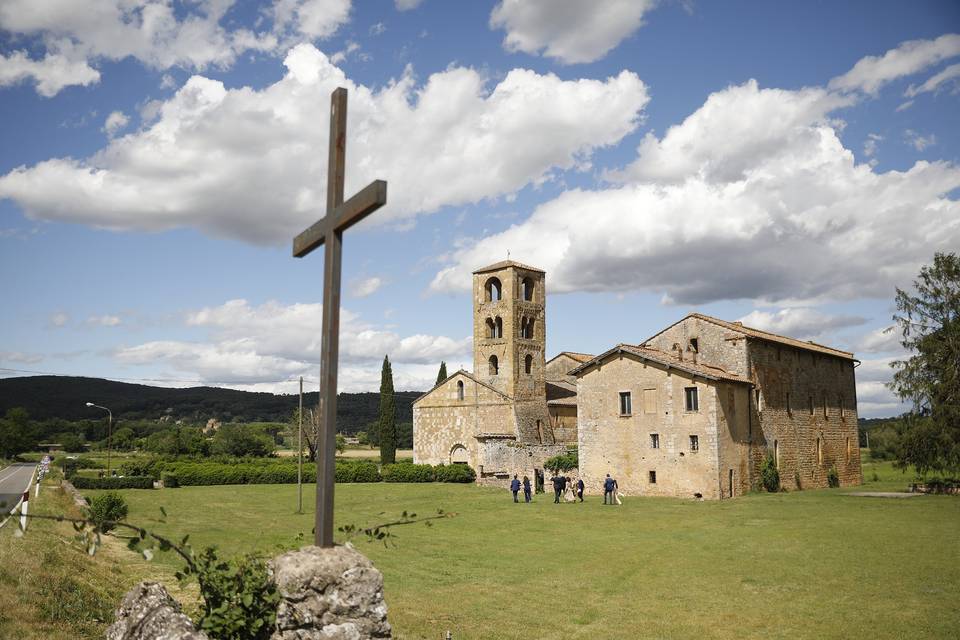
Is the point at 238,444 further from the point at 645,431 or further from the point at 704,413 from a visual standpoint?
the point at 704,413

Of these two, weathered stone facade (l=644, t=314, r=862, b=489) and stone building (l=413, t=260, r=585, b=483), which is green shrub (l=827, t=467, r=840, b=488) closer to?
weathered stone facade (l=644, t=314, r=862, b=489)

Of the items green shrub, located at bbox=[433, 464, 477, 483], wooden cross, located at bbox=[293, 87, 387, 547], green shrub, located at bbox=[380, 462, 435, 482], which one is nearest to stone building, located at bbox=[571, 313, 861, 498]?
green shrub, located at bbox=[433, 464, 477, 483]

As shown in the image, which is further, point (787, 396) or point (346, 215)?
point (787, 396)

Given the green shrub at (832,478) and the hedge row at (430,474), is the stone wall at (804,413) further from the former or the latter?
the hedge row at (430,474)

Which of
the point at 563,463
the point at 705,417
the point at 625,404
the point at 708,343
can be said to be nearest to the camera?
the point at 705,417

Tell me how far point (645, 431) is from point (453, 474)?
18.6 meters

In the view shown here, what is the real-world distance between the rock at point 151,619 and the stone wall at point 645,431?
1173 inches

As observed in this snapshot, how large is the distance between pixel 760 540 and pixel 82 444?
108852mm

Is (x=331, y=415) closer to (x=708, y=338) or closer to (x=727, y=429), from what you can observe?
(x=727, y=429)

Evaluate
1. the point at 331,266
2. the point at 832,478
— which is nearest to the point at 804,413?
the point at 832,478

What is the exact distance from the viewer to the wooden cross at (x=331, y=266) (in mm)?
5703

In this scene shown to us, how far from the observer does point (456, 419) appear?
2153 inches

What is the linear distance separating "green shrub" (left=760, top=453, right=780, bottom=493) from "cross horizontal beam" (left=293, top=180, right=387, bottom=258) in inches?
1305

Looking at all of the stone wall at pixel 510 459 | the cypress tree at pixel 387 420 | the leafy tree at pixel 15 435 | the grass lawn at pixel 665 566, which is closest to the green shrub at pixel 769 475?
the grass lawn at pixel 665 566
